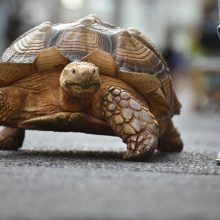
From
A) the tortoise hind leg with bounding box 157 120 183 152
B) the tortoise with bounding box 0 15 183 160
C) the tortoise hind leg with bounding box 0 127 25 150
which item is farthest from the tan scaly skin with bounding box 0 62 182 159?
the tortoise hind leg with bounding box 157 120 183 152

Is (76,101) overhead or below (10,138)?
overhead

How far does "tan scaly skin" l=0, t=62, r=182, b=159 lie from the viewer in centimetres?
439

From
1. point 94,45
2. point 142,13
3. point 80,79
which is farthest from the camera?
point 142,13

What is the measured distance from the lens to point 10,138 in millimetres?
5246

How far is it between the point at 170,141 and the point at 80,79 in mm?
1496

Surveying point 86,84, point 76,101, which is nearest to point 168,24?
point 76,101

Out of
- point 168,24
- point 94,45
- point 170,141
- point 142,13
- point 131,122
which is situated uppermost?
point 94,45

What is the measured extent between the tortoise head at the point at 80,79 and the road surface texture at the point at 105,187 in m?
0.36

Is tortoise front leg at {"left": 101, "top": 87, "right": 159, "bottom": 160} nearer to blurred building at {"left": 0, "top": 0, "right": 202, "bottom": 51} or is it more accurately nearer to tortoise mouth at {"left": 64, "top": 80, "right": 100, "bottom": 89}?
tortoise mouth at {"left": 64, "top": 80, "right": 100, "bottom": 89}

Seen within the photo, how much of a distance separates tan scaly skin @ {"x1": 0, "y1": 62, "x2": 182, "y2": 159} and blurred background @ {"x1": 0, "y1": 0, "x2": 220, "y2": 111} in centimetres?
996

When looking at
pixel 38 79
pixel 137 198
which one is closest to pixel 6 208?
pixel 137 198

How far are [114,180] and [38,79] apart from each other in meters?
1.39

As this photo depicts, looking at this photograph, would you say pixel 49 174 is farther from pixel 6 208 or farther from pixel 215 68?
pixel 215 68

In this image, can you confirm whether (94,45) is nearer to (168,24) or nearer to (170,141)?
(170,141)
